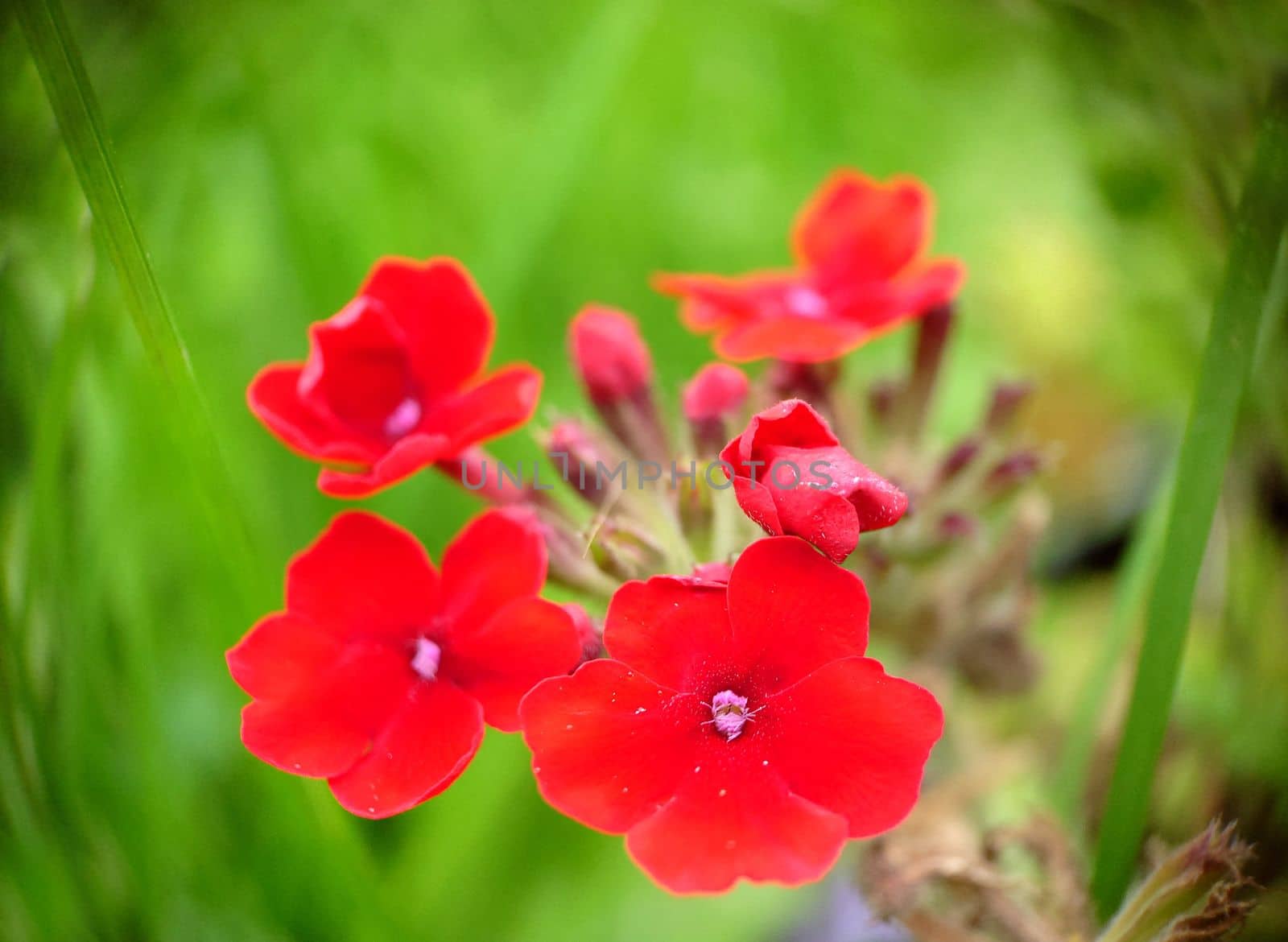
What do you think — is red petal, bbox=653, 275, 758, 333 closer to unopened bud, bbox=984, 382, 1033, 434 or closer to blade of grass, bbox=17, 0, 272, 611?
unopened bud, bbox=984, 382, 1033, 434

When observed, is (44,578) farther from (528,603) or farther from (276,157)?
(276,157)

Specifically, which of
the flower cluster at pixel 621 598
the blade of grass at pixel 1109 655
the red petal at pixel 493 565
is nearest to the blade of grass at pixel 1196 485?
the flower cluster at pixel 621 598

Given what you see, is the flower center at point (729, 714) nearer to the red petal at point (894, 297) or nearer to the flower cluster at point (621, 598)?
the flower cluster at point (621, 598)

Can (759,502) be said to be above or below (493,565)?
above

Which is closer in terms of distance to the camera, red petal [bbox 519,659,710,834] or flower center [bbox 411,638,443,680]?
red petal [bbox 519,659,710,834]

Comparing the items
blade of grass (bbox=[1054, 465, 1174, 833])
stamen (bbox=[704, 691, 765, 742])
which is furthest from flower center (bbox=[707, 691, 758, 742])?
blade of grass (bbox=[1054, 465, 1174, 833])

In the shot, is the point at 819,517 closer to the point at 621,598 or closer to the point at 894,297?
the point at 621,598

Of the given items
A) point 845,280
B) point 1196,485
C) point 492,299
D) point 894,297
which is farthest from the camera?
point 492,299

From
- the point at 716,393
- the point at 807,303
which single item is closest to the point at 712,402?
the point at 716,393
